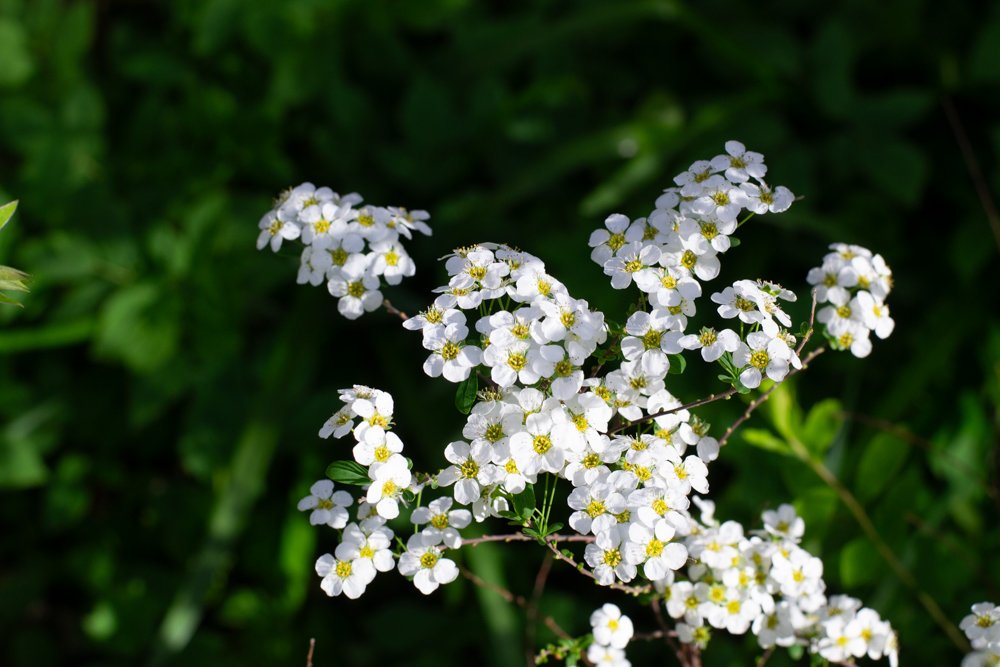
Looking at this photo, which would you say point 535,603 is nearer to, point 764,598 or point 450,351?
point 764,598

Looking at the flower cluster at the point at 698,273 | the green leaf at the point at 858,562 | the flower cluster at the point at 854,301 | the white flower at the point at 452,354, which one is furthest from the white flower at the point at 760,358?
the green leaf at the point at 858,562

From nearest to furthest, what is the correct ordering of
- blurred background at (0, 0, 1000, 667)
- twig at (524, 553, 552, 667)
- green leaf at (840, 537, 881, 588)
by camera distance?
twig at (524, 553, 552, 667) → green leaf at (840, 537, 881, 588) → blurred background at (0, 0, 1000, 667)

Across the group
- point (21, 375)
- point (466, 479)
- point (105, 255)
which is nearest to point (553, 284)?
point (466, 479)

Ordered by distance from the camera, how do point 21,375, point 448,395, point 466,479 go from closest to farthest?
point 466,479, point 448,395, point 21,375

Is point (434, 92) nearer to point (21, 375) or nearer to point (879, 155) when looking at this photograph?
point (879, 155)

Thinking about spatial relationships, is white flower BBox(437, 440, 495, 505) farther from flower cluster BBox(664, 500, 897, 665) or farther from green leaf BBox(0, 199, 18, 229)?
green leaf BBox(0, 199, 18, 229)

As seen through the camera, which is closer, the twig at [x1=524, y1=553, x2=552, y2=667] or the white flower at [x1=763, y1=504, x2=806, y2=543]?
the white flower at [x1=763, y1=504, x2=806, y2=543]

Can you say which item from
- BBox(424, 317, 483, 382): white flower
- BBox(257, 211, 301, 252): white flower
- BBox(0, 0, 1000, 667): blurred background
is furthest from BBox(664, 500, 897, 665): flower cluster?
BBox(0, 0, 1000, 667): blurred background
